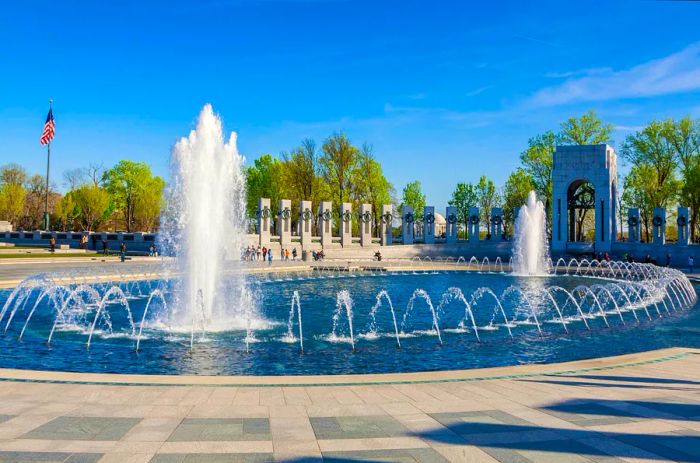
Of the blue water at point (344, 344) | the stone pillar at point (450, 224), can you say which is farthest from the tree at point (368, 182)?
the blue water at point (344, 344)

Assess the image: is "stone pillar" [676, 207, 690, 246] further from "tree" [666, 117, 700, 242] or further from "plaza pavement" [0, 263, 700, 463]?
"plaza pavement" [0, 263, 700, 463]

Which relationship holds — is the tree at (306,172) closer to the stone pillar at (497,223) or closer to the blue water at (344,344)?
the stone pillar at (497,223)

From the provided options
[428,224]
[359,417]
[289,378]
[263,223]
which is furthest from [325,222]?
[359,417]

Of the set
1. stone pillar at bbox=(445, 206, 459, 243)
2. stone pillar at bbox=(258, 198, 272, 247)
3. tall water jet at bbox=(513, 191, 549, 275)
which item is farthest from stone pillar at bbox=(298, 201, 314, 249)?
tall water jet at bbox=(513, 191, 549, 275)

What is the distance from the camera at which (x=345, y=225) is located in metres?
61.1

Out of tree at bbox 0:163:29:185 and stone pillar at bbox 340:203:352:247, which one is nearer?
stone pillar at bbox 340:203:352:247

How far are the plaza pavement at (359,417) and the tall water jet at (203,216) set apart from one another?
8624 mm

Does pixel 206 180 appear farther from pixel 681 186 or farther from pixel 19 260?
pixel 681 186

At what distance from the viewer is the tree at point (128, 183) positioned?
9325 cm

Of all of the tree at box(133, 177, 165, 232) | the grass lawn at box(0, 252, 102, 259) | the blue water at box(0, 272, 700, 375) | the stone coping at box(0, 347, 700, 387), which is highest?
the tree at box(133, 177, 165, 232)

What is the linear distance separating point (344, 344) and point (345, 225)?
4606 centimetres

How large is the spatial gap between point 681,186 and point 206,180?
60.6 metres

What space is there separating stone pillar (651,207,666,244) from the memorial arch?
405 centimetres

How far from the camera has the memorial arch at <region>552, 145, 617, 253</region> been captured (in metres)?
55.1
